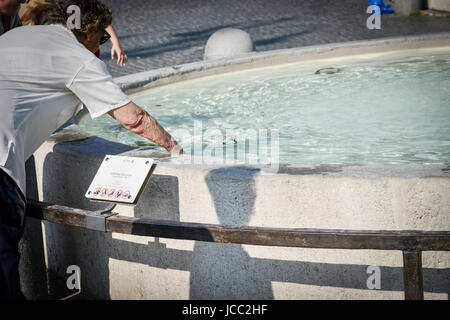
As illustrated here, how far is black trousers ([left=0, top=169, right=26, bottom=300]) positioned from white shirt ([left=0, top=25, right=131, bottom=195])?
43mm

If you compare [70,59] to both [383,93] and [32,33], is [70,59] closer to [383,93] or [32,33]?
[32,33]

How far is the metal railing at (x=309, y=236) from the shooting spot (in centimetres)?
269

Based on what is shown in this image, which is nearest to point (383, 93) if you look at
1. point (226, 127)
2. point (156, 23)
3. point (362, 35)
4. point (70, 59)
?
point (226, 127)

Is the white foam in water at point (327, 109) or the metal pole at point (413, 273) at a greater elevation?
the white foam in water at point (327, 109)

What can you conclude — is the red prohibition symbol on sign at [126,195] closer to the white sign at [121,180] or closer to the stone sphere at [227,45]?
the white sign at [121,180]

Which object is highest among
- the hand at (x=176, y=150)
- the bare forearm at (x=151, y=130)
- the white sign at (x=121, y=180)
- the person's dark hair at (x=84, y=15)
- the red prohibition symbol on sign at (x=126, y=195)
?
the person's dark hair at (x=84, y=15)

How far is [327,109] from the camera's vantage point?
5.89 metres

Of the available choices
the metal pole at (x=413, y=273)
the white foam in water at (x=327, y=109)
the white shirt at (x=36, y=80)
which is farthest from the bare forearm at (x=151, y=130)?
the white foam in water at (x=327, y=109)

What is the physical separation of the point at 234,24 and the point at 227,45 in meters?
5.42

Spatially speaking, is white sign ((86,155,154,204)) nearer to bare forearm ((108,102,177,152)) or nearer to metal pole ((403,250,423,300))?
bare forearm ((108,102,177,152))

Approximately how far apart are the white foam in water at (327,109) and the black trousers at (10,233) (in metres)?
2.03

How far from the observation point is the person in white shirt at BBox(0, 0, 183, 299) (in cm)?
278

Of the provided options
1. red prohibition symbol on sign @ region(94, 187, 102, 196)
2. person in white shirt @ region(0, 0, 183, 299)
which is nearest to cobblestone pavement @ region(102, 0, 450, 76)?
person in white shirt @ region(0, 0, 183, 299)
